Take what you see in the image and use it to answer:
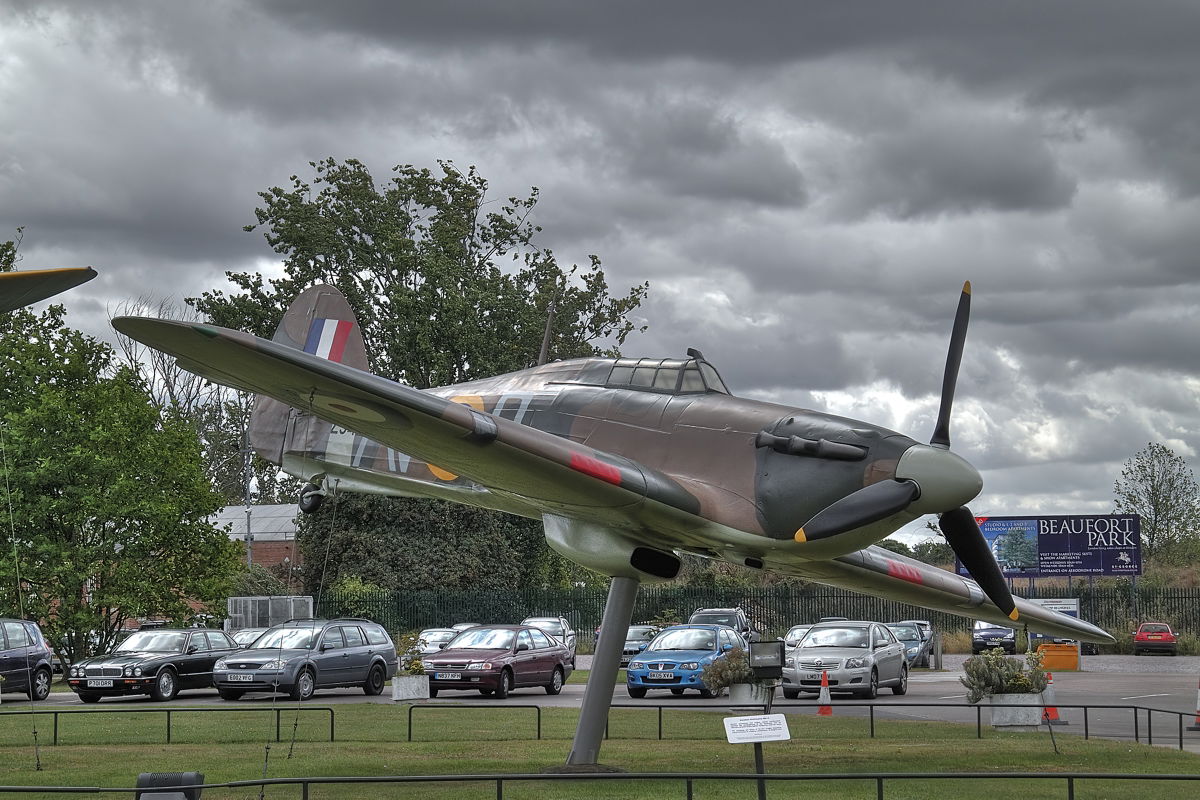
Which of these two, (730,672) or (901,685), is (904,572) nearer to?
(730,672)

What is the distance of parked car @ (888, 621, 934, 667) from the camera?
→ 39.9 m

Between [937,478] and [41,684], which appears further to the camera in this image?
[41,684]

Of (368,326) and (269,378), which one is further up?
(368,326)

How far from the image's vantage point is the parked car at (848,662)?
27.8 metres

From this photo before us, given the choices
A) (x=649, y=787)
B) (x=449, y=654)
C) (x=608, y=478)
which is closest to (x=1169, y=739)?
(x=649, y=787)

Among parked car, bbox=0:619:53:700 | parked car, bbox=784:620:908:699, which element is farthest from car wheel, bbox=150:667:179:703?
parked car, bbox=784:620:908:699

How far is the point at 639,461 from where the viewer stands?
13781 mm

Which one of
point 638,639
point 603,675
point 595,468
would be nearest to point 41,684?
point 638,639

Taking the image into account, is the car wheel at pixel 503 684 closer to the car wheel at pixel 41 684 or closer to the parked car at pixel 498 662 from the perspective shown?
the parked car at pixel 498 662

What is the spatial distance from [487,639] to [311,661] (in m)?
4.20

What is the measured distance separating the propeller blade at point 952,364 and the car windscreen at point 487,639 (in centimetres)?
1732

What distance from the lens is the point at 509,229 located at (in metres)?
59.4

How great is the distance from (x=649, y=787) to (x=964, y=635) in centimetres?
3866

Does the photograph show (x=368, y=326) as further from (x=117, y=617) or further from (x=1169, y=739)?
(x=1169, y=739)
